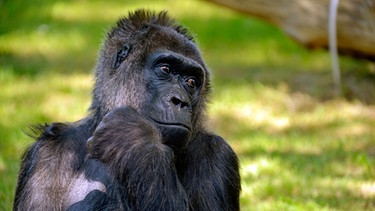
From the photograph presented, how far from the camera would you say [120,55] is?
4.94 m

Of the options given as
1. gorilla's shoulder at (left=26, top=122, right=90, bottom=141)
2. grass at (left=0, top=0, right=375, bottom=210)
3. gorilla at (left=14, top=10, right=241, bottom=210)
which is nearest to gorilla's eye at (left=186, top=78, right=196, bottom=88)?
gorilla at (left=14, top=10, right=241, bottom=210)

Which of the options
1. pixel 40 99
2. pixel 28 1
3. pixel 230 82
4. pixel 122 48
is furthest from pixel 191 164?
pixel 28 1

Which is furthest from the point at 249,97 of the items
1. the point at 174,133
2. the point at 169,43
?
the point at 174,133

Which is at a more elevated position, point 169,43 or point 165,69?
point 169,43

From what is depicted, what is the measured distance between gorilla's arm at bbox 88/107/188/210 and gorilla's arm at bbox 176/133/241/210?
1.03 feet

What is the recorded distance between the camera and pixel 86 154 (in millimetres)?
4820

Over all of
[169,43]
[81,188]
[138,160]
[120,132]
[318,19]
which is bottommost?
[81,188]

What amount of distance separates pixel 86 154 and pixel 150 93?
20.1 inches

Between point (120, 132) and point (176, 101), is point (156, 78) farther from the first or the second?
point (120, 132)

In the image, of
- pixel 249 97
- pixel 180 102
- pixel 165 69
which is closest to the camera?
pixel 180 102

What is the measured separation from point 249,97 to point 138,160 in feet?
15.0

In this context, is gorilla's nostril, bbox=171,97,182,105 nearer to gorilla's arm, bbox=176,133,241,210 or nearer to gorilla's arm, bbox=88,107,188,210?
gorilla's arm, bbox=88,107,188,210

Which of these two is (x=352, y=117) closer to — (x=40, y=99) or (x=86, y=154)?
(x=40, y=99)

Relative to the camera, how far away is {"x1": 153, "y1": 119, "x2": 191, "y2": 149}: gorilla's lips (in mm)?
4605
